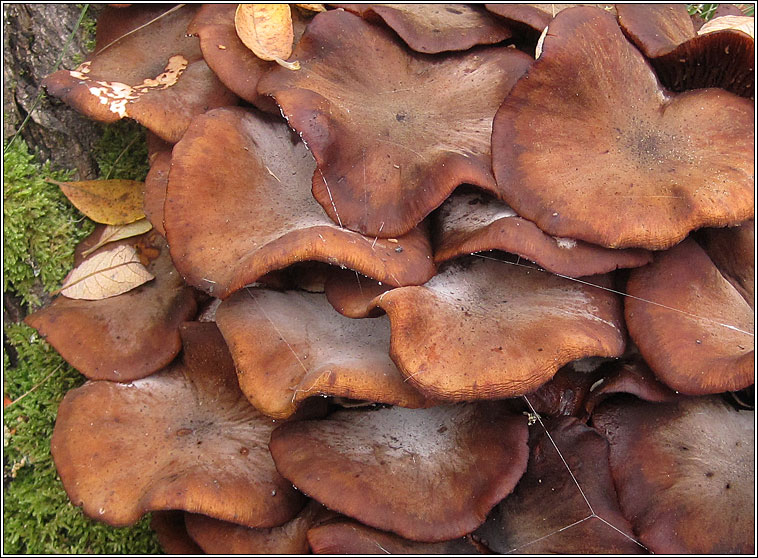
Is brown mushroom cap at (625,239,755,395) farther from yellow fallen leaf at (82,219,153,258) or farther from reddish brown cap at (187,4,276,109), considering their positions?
yellow fallen leaf at (82,219,153,258)

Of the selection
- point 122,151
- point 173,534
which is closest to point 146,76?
point 122,151

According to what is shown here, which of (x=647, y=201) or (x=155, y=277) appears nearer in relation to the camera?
(x=647, y=201)

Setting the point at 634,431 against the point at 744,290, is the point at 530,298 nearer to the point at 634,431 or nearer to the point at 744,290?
the point at 634,431

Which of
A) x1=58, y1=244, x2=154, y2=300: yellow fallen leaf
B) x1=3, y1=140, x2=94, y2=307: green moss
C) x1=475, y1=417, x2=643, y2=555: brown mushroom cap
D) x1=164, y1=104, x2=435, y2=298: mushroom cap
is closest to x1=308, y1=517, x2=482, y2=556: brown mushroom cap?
x1=475, y1=417, x2=643, y2=555: brown mushroom cap

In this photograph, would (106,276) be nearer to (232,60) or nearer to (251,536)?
(232,60)

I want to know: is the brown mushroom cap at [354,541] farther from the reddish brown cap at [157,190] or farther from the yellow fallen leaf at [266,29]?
the yellow fallen leaf at [266,29]

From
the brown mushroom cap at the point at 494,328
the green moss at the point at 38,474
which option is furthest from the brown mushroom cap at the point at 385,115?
the green moss at the point at 38,474

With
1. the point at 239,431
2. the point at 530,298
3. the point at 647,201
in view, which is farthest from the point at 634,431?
the point at 239,431

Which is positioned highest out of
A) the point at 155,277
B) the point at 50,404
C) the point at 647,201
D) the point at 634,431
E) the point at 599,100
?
the point at 599,100
